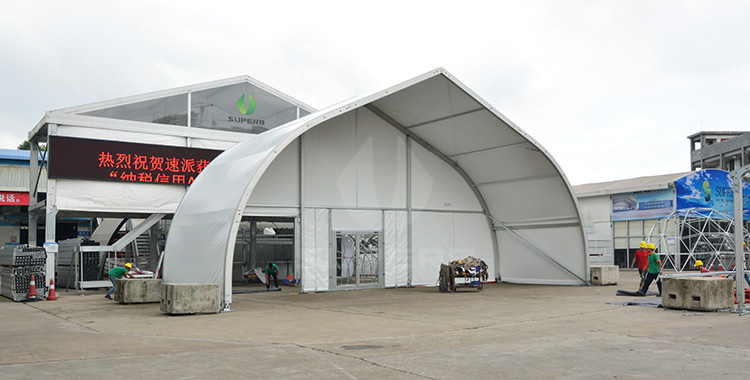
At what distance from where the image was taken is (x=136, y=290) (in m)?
17.2

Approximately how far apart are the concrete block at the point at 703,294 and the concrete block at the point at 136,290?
13087 millimetres

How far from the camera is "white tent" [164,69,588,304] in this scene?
65.4 ft

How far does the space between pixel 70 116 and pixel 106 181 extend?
2555 mm

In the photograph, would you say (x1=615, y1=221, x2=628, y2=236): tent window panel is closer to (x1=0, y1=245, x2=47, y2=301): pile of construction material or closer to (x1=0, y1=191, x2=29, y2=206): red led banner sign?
(x1=0, y1=245, x2=47, y2=301): pile of construction material

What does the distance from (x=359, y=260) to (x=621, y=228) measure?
21.8 meters

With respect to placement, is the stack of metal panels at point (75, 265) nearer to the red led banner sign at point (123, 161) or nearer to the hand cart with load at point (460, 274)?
the red led banner sign at point (123, 161)

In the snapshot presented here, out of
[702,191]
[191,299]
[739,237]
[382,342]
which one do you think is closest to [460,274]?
[739,237]

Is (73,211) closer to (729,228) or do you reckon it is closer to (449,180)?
(449,180)

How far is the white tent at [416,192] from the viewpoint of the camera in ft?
65.4

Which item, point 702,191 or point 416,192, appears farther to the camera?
point 702,191

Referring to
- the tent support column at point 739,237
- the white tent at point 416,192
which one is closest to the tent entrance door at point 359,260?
the white tent at point 416,192

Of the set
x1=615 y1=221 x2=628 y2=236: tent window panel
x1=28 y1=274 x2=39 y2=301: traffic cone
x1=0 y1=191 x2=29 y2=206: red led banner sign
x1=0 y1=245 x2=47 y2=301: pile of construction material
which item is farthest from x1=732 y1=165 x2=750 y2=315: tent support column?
x1=0 y1=191 x2=29 y2=206: red led banner sign

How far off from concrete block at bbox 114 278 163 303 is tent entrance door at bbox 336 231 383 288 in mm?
6249

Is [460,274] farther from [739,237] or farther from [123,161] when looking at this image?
[123,161]
